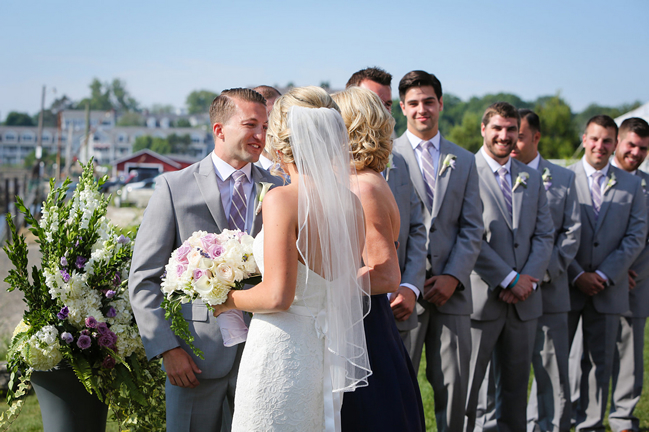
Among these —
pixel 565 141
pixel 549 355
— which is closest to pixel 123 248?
pixel 549 355

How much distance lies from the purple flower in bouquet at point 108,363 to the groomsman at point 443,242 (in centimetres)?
225

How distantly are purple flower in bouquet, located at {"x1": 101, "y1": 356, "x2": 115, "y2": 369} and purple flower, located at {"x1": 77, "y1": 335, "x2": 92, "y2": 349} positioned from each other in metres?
0.15

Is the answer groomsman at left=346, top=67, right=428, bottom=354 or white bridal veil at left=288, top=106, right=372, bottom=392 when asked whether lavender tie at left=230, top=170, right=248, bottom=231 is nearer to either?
white bridal veil at left=288, top=106, right=372, bottom=392

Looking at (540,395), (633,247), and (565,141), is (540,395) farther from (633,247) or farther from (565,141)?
(565,141)

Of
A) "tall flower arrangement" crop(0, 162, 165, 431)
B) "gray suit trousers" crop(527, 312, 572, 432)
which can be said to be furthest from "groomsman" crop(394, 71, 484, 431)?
"tall flower arrangement" crop(0, 162, 165, 431)

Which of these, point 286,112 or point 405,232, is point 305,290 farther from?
point 405,232

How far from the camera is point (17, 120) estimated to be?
484ft

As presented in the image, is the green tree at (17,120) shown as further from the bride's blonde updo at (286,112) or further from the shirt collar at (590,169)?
the bride's blonde updo at (286,112)

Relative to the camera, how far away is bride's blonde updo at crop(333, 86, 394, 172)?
298cm

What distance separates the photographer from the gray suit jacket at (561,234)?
5348 millimetres

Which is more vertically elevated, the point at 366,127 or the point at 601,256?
the point at 366,127

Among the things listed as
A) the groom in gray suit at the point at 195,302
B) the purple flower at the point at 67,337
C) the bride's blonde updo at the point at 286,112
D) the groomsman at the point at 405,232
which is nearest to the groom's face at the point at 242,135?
the groom in gray suit at the point at 195,302

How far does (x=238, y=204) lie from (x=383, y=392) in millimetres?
1403

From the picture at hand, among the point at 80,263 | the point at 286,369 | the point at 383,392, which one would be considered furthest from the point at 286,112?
the point at 80,263
